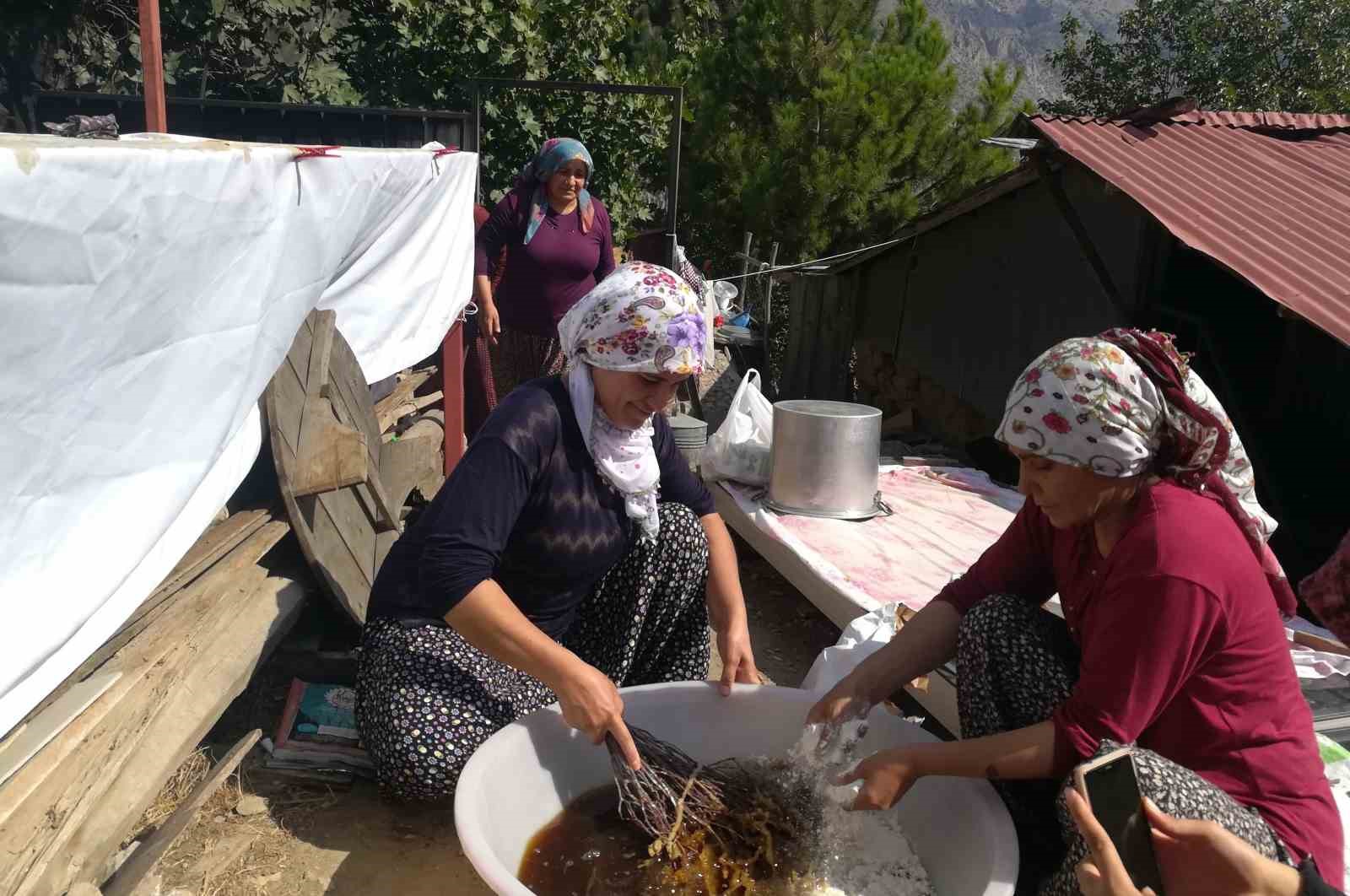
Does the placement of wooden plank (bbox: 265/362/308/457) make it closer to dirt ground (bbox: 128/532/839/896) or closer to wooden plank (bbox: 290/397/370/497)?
wooden plank (bbox: 290/397/370/497)

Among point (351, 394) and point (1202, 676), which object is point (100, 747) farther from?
point (1202, 676)

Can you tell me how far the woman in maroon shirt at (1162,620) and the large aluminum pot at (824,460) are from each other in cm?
213

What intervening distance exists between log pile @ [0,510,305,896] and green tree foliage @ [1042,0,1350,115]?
13039 millimetres

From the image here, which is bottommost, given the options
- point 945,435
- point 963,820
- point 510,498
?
point 945,435

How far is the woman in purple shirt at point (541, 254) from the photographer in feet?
15.1

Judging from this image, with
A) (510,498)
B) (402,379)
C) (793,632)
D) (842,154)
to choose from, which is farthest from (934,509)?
(842,154)

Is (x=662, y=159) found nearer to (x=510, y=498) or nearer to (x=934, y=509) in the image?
(x=934, y=509)

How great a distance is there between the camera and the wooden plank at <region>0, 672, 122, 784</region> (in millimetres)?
1639

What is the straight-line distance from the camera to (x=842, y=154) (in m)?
11.1

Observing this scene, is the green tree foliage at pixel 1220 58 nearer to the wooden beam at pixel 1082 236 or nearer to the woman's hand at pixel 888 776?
the wooden beam at pixel 1082 236

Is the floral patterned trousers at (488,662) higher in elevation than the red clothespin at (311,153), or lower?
lower

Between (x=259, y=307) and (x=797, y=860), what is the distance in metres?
1.55

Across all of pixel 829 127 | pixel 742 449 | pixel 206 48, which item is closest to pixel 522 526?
pixel 742 449

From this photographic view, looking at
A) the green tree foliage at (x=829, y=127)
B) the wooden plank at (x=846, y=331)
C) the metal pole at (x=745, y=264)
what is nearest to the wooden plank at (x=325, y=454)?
the wooden plank at (x=846, y=331)
